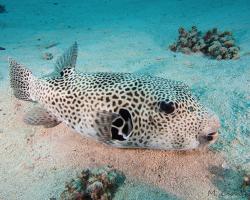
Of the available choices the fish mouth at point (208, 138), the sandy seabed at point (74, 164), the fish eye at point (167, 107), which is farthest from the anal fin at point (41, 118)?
the fish mouth at point (208, 138)

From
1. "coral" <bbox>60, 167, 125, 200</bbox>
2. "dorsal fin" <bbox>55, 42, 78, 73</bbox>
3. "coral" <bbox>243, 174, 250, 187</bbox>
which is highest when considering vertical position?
"dorsal fin" <bbox>55, 42, 78, 73</bbox>

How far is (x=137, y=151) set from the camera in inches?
148

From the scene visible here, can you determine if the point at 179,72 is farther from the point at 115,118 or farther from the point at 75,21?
the point at 75,21

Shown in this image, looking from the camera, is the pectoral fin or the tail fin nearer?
the pectoral fin

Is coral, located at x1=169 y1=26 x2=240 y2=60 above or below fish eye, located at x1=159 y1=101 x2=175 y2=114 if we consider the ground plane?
above

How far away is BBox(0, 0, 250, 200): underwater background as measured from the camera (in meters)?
3.38

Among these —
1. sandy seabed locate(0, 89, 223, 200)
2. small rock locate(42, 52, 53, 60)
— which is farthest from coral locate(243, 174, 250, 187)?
small rock locate(42, 52, 53, 60)

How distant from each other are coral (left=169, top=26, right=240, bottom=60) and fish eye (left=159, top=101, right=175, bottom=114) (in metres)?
3.81

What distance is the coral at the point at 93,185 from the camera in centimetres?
310

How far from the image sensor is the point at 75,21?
12.1 meters

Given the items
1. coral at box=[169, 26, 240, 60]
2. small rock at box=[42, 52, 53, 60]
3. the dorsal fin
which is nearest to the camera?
the dorsal fin

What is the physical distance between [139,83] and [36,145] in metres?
1.74

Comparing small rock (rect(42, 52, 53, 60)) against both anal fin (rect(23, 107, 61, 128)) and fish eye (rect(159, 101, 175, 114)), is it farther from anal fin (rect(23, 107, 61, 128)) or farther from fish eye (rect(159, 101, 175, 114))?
fish eye (rect(159, 101, 175, 114))

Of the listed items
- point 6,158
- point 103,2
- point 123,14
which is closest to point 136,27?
point 123,14
